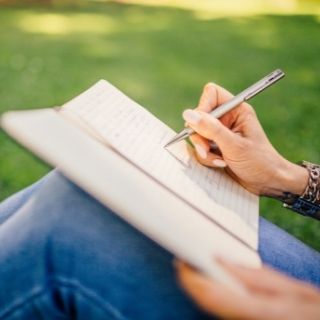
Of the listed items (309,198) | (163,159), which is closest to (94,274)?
(163,159)

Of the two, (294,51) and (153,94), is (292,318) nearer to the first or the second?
(153,94)

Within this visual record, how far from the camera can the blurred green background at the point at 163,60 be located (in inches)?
104

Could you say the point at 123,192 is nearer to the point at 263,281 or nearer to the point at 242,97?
the point at 263,281

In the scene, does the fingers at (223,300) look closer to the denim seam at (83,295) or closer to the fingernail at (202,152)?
the denim seam at (83,295)

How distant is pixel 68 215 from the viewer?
0.73m

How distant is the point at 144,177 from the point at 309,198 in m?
0.51

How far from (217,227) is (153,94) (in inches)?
100

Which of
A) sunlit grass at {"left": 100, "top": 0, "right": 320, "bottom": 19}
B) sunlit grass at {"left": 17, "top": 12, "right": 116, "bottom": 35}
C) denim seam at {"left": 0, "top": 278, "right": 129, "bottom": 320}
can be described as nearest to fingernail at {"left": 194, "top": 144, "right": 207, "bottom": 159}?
denim seam at {"left": 0, "top": 278, "right": 129, "bottom": 320}

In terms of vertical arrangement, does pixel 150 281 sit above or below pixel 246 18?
above

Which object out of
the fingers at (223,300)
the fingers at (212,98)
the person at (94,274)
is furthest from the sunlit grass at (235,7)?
the fingers at (223,300)

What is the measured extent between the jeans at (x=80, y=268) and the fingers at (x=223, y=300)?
7.0 inches

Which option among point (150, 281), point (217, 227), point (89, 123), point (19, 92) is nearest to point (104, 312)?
point (150, 281)

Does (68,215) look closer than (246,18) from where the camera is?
Yes

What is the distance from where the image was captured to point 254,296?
1.68 feet
